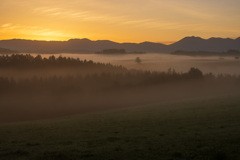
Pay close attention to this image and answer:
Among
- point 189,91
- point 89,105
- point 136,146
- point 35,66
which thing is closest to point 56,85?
point 89,105

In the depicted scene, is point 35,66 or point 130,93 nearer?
point 130,93

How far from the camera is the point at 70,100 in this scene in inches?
4215

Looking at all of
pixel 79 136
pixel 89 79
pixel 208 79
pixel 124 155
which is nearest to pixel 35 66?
pixel 89 79

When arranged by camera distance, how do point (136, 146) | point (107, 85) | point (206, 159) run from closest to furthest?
point (206, 159), point (136, 146), point (107, 85)

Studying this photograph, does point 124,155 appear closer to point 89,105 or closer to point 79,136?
point 79,136

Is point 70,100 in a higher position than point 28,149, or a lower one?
lower

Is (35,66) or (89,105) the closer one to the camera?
(89,105)

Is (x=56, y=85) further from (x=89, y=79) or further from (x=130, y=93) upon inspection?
(x=130, y=93)

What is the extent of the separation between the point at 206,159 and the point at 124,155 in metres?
5.57

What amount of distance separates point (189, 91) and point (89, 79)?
175 feet

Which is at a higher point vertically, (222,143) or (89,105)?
(222,143)

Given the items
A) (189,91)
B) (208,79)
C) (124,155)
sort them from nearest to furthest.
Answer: (124,155) < (189,91) < (208,79)

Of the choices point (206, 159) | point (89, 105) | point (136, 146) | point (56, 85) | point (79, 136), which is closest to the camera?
point (206, 159)

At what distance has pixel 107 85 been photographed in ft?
415
